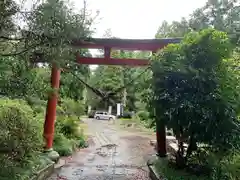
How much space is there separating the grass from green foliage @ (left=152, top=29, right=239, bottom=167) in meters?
0.72

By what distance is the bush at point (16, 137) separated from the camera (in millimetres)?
4703

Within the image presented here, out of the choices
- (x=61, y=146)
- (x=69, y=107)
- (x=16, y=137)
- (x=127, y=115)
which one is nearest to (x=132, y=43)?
(x=16, y=137)

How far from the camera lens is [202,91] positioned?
5.71 m

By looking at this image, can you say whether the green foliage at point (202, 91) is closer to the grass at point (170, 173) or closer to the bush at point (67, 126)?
the grass at point (170, 173)

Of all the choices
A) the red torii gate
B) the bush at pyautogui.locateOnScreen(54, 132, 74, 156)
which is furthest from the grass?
the bush at pyautogui.locateOnScreen(54, 132, 74, 156)

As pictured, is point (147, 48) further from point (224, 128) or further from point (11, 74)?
point (11, 74)

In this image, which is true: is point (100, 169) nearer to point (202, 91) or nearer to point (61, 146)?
point (61, 146)

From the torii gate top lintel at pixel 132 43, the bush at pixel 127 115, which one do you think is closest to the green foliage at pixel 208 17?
the torii gate top lintel at pixel 132 43

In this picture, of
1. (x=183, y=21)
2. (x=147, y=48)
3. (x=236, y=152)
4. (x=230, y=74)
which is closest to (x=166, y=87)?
(x=230, y=74)

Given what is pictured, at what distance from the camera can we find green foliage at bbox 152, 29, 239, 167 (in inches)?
222

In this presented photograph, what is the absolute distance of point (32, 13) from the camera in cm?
404

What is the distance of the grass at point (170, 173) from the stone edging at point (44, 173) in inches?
99.2

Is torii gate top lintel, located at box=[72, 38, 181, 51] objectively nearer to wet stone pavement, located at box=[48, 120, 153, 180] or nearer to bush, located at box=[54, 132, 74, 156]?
wet stone pavement, located at box=[48, 120, 153, 180]

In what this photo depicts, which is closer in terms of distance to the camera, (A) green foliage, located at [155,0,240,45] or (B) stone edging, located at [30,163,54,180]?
(B) stone edging, located at [30,163,54,180]
